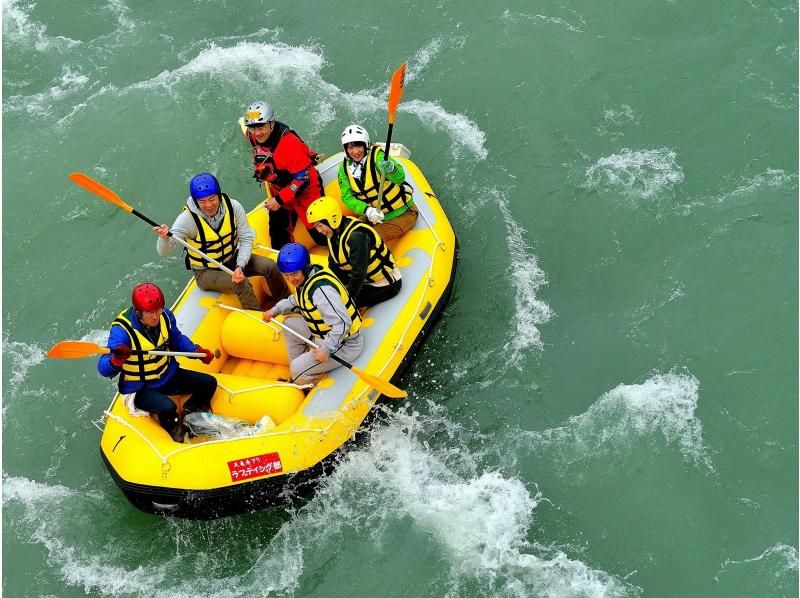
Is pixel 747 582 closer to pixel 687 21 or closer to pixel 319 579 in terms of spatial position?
pixel 319 579

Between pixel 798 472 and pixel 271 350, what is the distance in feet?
14.4

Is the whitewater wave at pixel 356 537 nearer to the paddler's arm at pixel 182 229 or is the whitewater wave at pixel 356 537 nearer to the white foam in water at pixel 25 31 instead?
the paddler's arm at pixel 182 229

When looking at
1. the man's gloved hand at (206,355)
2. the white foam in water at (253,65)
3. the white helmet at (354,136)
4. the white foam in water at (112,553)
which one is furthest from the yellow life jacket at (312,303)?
the white foam in water at (253,65)

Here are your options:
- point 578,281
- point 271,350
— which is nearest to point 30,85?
point 271,350

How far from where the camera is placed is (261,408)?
768 centimetres

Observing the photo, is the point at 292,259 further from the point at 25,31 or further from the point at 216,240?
the point at 25,31

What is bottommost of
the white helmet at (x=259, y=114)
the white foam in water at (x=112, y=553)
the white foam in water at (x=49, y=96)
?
the white foam in water at (x=112, y=553)

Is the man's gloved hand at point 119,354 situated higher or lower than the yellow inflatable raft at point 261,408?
higher

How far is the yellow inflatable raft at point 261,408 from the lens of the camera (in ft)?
23.8

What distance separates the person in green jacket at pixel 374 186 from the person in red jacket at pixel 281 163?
0.32 meters

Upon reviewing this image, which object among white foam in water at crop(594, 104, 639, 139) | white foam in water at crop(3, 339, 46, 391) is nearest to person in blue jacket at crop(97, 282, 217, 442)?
white foam in water at crop(3, 339, 46, 391)

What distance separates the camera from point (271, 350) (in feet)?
26.5

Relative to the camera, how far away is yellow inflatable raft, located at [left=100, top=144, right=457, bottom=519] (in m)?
7.24

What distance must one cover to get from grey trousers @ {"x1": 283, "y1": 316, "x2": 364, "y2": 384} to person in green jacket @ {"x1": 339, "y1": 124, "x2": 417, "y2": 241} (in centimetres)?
121
